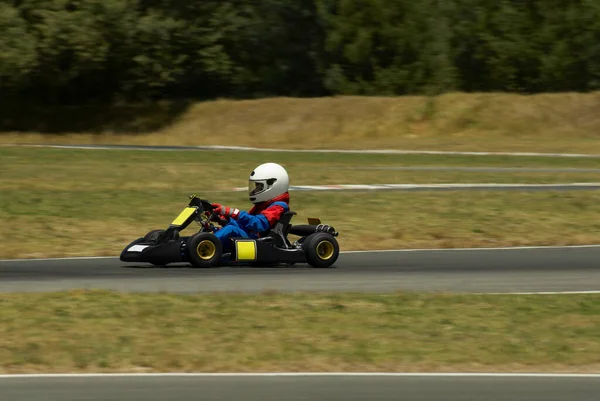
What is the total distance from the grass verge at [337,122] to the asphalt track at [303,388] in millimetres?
37853

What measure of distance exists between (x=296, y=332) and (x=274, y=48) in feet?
173

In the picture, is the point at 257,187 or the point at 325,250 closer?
the point at 257,187

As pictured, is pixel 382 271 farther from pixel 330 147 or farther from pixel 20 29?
pixel 20 29

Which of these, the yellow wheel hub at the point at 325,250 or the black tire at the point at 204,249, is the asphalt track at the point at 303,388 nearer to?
the black tire at the point at 204,249

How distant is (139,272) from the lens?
14.7 metres

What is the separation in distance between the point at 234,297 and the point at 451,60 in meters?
46.3

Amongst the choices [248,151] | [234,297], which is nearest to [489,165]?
[248,151]

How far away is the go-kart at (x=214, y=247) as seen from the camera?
48.4 ft

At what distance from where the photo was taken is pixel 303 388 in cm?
826

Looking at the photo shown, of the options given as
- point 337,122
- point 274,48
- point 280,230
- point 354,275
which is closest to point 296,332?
point 354,275

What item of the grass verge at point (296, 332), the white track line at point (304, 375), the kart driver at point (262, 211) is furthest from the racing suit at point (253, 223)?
the white track line at point (304, 375)

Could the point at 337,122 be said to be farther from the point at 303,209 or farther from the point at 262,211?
the point at 262,211

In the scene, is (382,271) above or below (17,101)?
below

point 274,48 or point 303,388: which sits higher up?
point 274,48
